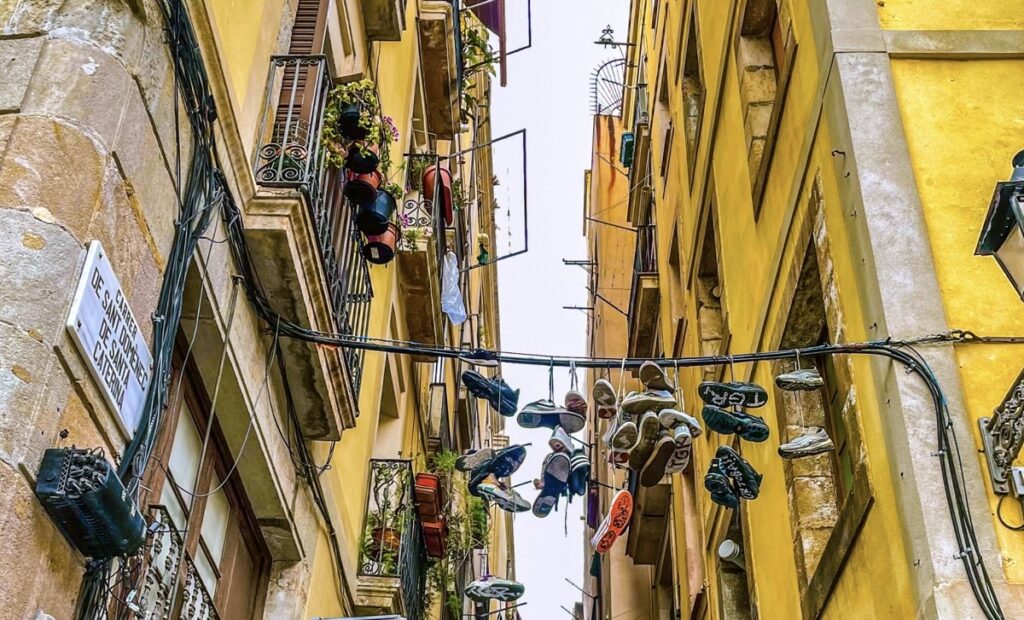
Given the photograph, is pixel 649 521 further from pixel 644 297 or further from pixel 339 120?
pixel 339 120

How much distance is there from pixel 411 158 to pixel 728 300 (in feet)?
15.4

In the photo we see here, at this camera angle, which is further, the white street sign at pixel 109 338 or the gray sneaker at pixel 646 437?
the gray sneaker at pixel 646 437

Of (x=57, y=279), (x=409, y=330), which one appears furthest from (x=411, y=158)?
(x=57, y=279)

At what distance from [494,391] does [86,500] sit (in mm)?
3519

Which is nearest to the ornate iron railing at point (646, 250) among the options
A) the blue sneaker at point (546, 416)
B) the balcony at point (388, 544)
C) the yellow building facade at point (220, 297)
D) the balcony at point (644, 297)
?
the balcony at point (644, 297)

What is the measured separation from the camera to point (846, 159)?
6.59 meters

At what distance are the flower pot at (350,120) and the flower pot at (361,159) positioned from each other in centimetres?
23

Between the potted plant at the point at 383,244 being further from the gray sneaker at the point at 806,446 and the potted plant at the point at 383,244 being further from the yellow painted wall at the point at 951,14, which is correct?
the yellow painted wall at the point at 951,14

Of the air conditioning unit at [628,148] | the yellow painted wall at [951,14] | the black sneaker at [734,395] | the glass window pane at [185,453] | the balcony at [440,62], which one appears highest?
the air conditioning unit at [628,148]

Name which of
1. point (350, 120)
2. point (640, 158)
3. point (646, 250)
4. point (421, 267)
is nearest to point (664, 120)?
point (640, 158)

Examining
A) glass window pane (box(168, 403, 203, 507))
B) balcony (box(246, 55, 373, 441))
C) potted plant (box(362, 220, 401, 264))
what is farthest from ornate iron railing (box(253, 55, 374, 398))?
glass window pane (box(168, 403, 203, 507))

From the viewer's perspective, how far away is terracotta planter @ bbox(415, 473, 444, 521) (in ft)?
39.4

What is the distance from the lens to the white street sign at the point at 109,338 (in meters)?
4.27

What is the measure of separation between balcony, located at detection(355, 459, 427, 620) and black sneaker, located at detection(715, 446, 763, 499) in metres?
4.03
